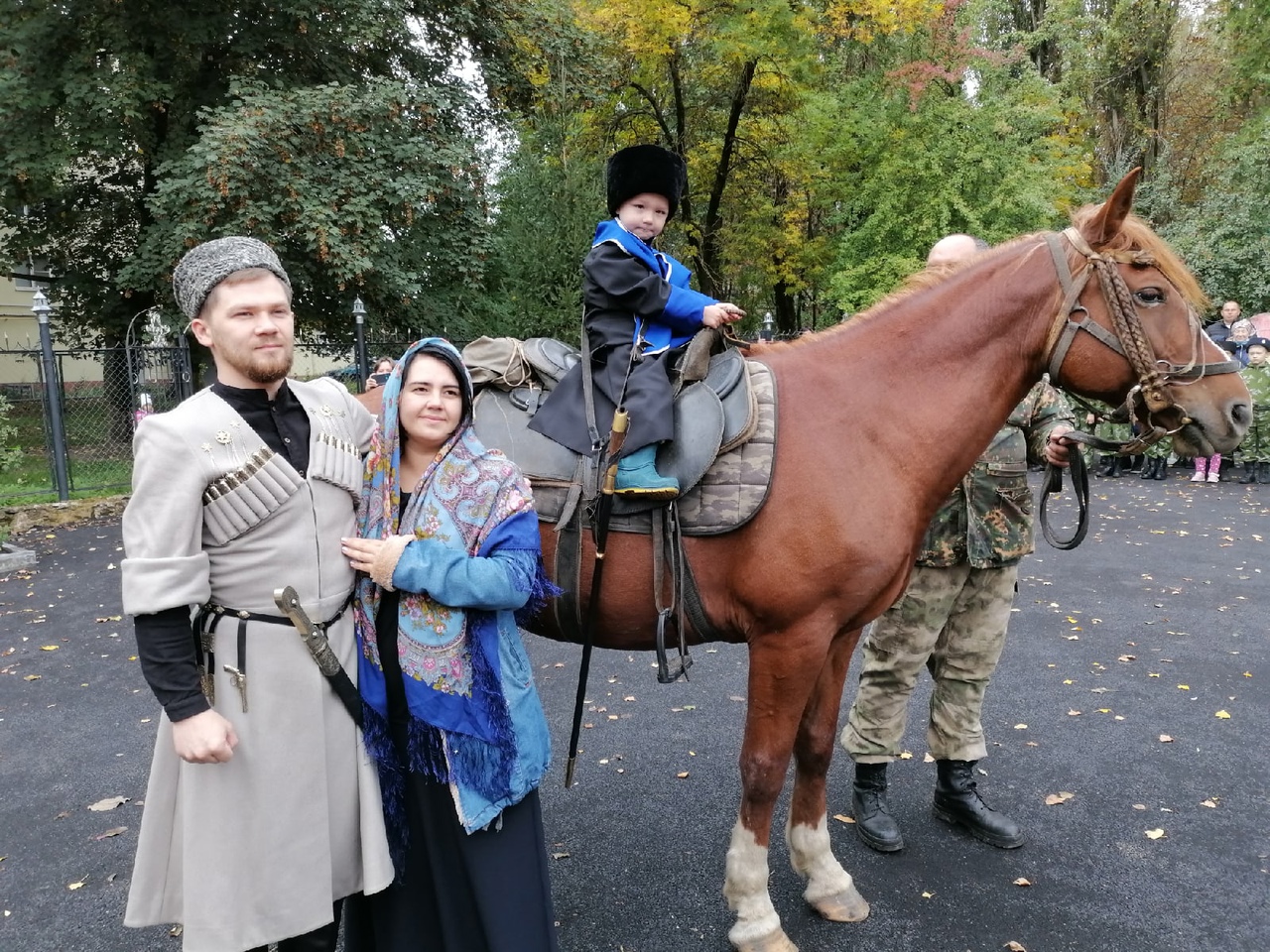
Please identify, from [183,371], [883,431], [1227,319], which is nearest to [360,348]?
[183,371]

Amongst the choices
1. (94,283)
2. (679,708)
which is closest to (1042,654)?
(679,708)

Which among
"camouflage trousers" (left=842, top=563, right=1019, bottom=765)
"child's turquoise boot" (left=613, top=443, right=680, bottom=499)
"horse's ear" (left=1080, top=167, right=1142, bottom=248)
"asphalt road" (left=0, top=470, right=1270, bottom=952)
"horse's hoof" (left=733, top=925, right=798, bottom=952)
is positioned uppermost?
"horse's ear" (left=1080, top=167, right=1142, bottom=248)

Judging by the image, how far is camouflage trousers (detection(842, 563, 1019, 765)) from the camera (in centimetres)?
307

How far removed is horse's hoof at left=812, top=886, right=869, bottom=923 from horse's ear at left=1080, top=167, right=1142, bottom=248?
2.26 metres

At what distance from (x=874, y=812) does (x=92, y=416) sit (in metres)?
12.2

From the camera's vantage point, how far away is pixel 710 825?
3281 mm

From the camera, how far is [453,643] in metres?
1.79

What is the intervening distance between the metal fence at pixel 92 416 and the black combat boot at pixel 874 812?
9305 millimetres

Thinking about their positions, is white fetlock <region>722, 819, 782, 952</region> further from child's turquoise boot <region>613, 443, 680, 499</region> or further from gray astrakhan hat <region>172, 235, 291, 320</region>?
gray astrakhan hat <region>172, 235, 291, 320</region>

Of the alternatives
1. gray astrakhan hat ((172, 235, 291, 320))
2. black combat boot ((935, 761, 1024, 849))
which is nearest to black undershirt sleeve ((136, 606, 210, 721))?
gray astrakhan hat ((172, 235, 291, 320))

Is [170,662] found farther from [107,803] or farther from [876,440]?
[107,803]

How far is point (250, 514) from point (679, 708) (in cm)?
324

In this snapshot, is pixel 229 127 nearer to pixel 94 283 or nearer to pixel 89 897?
pixel 94 283

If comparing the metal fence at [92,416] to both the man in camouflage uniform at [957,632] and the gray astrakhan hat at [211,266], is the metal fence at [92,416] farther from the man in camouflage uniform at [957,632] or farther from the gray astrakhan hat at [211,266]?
the man in camouflage uniform at [957,632]
